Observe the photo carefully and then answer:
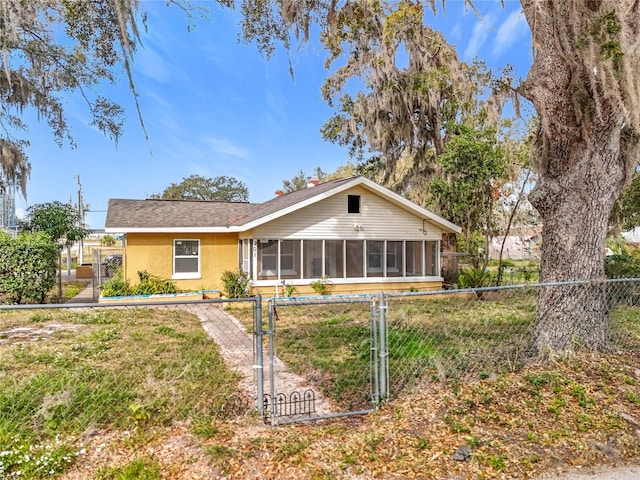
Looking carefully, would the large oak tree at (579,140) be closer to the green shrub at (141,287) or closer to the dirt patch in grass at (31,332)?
the dirt patch in grass at (31,332)

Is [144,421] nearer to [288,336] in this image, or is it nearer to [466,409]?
[466,409]

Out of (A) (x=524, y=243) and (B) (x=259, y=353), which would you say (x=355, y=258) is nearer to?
(A) (x=524, y=243)

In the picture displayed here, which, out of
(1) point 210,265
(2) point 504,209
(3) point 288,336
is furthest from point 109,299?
(2) point 504,209

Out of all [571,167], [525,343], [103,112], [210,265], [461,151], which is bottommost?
[525,343]

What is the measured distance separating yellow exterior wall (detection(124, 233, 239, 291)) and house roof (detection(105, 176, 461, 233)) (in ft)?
1.40

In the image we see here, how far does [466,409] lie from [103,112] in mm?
14835

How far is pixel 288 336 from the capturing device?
25.3 ft

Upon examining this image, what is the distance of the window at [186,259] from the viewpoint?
1295cm

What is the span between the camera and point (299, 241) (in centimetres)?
1320

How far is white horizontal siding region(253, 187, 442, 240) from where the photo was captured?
42.1ft

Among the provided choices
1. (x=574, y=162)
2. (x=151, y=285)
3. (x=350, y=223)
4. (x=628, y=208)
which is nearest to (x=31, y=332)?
(x=151, y=285)

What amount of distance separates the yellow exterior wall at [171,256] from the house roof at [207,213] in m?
0.43

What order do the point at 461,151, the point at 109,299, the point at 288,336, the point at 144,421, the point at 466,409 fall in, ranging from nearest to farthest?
the point at 144,421 < the point at 466,409 < the point at 288,336 < the point at 109,299 < the point at 461,151

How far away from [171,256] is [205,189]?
41.6m
